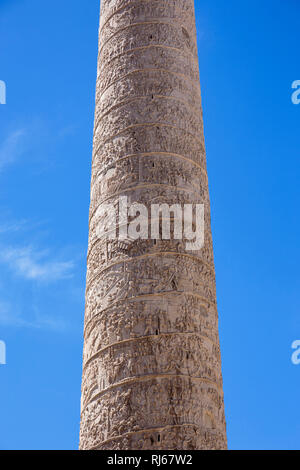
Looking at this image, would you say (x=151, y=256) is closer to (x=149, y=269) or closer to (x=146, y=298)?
(x=149, y=269)

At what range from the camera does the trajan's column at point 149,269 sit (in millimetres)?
4137

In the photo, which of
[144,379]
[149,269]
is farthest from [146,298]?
[144,379]

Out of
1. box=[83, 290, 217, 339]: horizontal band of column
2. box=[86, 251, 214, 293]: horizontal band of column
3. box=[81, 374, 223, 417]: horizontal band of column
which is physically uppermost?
box=[86, 251, 214, 293]: horizontal band of column

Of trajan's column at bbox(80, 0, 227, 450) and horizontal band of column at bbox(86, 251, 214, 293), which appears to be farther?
horizontal band of column at bbox(86, 251, 214, 293)

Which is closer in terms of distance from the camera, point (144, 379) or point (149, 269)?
point (144, 379)

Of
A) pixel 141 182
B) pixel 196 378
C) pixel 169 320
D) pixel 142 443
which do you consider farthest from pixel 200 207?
pixel 142 443

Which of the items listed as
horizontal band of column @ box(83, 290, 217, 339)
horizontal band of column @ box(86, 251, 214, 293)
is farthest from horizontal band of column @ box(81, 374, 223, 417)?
horizontal band of column @ box(86, 251, 214, 293)

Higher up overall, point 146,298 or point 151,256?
point 151,256

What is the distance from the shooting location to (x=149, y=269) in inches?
178

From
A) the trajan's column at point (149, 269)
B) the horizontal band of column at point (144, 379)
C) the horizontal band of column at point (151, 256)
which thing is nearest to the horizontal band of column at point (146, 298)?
the trajan's column at point (149, 269)

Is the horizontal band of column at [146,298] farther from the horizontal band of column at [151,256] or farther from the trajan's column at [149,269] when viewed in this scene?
the horizontal band of column at [151,256]

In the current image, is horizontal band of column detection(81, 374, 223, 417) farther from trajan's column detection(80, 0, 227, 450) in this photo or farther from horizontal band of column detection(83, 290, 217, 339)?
horizontal band of column detection(83, 290, 217, 339)

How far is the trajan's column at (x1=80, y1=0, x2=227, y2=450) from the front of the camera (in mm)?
4137
